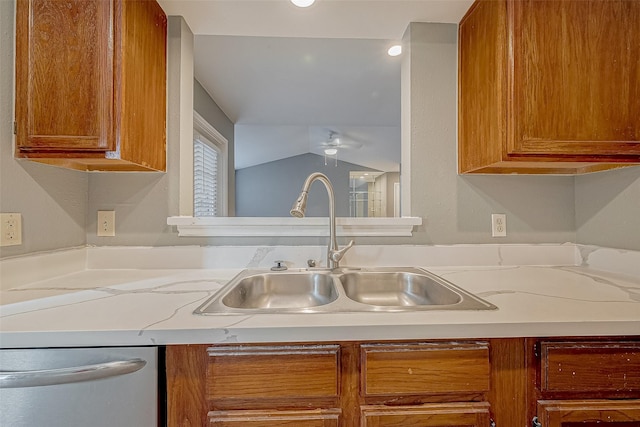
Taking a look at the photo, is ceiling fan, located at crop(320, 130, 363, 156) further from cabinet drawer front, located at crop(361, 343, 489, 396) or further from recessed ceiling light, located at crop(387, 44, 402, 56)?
cabinet drawer front, located at crop(361, 343, 489, 396)

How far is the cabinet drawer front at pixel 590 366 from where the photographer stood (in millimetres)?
708

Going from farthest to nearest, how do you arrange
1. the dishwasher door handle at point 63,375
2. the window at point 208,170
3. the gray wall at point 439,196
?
the window at point 208,170, the gray wall at point 439,196, the dishwasher door handle at point 63,375

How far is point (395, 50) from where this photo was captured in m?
1.69

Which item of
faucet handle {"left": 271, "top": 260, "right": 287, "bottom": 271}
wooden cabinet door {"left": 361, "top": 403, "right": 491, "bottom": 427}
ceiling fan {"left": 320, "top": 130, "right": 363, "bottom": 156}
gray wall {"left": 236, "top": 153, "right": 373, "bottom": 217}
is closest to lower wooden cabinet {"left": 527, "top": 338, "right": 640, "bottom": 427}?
wooden cabinet door {"left": 361, "top": 403, "right": 491, "bottom": 427}

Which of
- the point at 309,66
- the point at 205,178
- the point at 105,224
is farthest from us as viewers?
the point at 205,178

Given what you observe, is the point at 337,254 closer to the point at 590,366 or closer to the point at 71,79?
the point at 590,366

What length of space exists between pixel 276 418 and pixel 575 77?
1.44 metres

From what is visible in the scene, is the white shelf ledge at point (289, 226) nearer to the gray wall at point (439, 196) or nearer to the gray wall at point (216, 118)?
the gray wall at point (439, 196)

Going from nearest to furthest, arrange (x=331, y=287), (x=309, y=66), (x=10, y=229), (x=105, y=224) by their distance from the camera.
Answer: (x=10, y=229)
(x=331, y=287)
(x=105, y=224)
(x=309, y=66)

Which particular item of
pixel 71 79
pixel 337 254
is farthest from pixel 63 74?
pixel 337 254

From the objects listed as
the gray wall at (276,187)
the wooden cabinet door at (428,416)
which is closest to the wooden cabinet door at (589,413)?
the wooden cabinet door at (428,416)

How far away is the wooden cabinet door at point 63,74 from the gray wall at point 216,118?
3.40 ft

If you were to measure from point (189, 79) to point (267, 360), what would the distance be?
4.24ft

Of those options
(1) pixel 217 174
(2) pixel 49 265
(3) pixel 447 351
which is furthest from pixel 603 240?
(1) pixel 217 174
